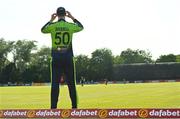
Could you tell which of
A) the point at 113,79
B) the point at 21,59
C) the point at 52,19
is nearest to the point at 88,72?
the point at 113,79

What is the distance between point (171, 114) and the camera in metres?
14.9

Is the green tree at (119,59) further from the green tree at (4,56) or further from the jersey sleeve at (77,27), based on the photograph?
the jersey sleeve at (77,27)

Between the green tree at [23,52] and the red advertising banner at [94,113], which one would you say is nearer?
the red advertising banner at [94,113]

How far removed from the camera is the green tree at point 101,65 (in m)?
140

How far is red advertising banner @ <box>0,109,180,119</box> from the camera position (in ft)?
49.2

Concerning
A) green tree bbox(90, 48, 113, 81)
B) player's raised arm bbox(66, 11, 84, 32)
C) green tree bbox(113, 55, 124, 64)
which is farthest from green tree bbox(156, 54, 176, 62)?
player's raised arm bbox(66, 11, 84, 32)

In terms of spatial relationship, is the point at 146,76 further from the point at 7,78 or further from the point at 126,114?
the point at 126,114

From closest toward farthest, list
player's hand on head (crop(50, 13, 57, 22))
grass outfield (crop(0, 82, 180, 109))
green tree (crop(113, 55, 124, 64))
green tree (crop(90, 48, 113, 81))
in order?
player's hand on head (crop(50, 13, 57, 22))
grass outfield (crop(0, 82, 180, 109))
green tree (crop(90, 48, 113, 81))
green tree (crop(113, 55, 124, 64))

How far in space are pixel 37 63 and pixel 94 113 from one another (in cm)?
14344

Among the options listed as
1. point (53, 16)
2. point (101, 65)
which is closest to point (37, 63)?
point (101, 65)

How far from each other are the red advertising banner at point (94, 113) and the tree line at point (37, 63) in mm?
113396

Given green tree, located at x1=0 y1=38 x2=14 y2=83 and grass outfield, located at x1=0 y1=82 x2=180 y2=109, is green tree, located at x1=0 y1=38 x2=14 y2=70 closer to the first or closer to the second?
green tree, located at x1=0 y1=38 x2=14 y2=83

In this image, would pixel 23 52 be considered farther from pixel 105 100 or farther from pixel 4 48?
pixel 105 100

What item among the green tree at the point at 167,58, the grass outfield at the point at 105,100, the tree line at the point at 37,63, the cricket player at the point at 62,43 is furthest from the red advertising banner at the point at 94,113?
the green tree at the point at 167,58
